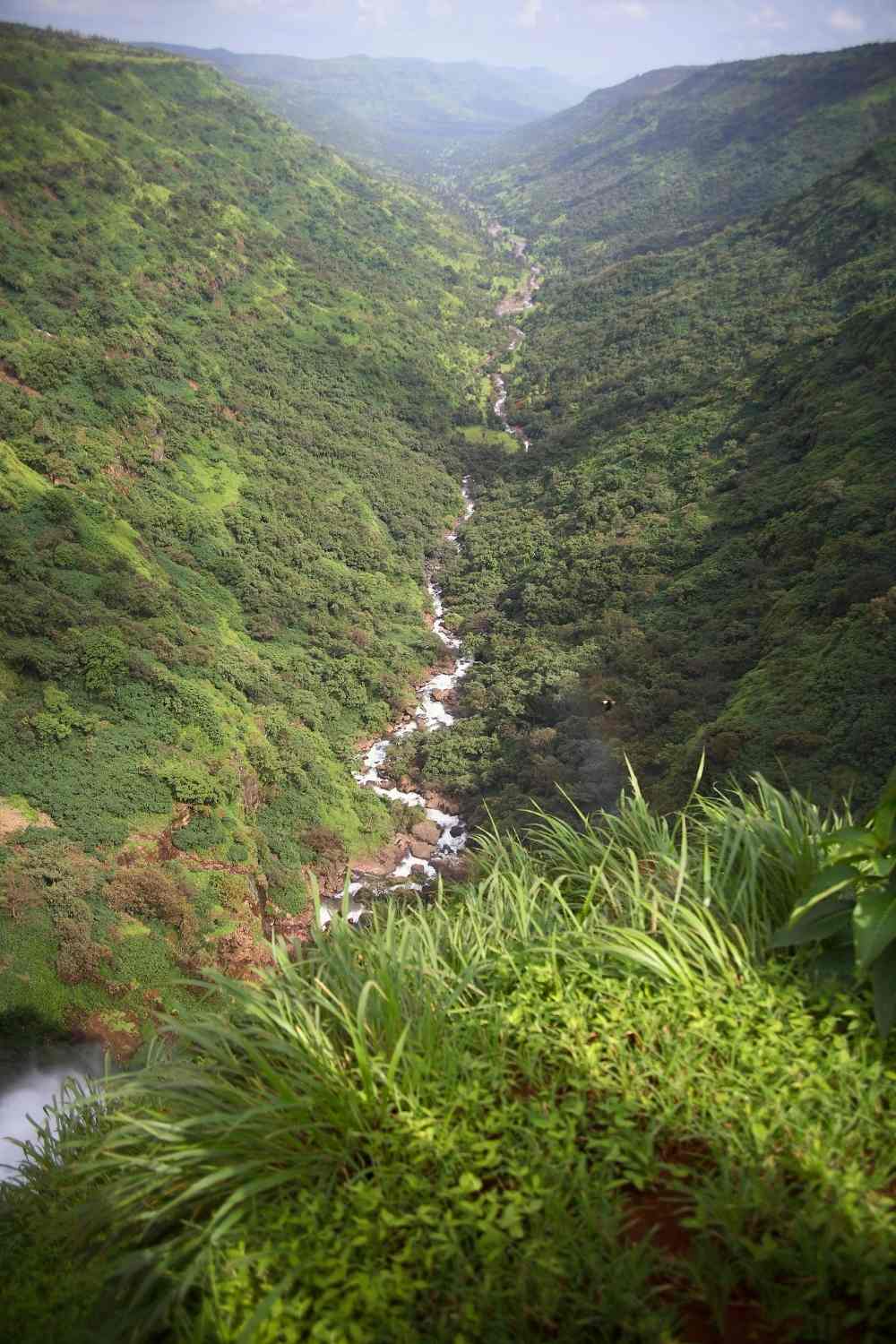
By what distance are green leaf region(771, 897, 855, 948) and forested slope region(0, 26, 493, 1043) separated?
72.4 feet

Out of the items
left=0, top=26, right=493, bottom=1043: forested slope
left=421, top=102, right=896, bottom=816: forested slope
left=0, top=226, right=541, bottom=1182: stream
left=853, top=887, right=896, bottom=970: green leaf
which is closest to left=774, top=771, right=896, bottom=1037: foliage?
left=853, top=887, right=896, bottom=970: green leaf

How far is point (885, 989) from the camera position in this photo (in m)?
3.34

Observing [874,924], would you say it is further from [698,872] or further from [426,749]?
[426,749]

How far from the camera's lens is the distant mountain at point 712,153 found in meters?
111

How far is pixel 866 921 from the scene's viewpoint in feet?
11.0

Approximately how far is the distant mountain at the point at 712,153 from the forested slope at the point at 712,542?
40.2 metres

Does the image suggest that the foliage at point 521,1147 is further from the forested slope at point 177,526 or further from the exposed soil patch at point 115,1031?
the forested slope at point 177,526

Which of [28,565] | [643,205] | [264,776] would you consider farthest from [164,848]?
[643,205]

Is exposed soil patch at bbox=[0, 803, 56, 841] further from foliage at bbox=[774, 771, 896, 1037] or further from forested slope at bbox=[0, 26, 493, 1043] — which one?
foliage at bbox=[774, 771, 896, 1037]

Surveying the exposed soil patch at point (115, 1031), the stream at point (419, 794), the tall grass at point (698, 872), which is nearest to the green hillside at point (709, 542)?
the stream at point (419, 794)

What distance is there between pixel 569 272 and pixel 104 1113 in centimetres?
13562

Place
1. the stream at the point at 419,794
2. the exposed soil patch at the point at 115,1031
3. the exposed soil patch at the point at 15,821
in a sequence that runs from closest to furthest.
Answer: the exposed soil patch at the point at 115,1031 → the exposed soil patch at the point at 15,821 → the stream at the point at 419,794

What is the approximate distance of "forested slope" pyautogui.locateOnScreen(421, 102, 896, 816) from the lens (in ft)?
81.8

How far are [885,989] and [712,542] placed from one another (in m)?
40.8
